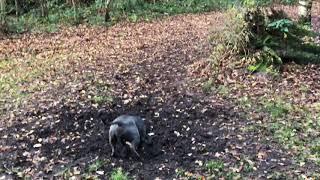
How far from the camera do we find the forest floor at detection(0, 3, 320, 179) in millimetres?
5789

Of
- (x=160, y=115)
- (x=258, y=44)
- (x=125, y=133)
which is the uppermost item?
(x=258, y=44)

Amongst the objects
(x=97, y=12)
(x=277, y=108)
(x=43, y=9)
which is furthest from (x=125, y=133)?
(x=97, y=12)

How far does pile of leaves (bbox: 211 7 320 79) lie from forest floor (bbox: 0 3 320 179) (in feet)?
0.83

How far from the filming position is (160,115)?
7305 mm

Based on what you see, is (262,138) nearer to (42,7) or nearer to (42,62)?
(42,62)

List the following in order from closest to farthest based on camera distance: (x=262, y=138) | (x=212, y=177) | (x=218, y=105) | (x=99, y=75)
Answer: (x=212, y=177) < (x=262, y=138) < (x=218, y=105) < (x=99, y=75)

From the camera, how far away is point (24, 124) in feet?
24.1

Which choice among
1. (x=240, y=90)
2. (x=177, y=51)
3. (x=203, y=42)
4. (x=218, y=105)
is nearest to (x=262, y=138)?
(x=218, y=105)

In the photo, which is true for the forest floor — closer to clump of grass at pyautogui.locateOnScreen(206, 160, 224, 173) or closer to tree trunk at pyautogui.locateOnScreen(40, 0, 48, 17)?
clump of grass at pyautogui.locateOnScreen(206, 160, 224, 173)

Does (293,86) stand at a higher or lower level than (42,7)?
lower

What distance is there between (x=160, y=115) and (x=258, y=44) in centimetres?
304

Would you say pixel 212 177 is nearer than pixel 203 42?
Yes

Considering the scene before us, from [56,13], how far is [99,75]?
9684mm

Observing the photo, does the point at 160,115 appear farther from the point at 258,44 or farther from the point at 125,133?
the point at 258,44
